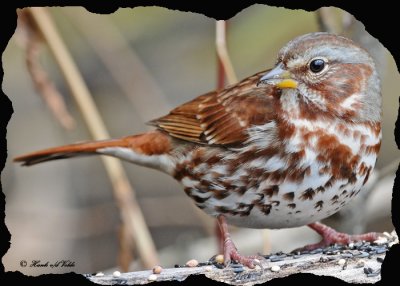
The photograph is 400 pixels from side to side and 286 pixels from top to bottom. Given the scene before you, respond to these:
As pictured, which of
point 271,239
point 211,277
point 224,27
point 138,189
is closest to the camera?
point 211,277

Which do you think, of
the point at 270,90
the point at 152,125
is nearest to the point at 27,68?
the point at 152,125

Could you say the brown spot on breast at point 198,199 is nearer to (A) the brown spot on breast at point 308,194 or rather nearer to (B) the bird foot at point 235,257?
(B) the bird foot at point 235,257

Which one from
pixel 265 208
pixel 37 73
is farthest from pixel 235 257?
pixel 37 73

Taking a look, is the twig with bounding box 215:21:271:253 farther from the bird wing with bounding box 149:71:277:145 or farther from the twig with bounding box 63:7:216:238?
the twig with bounding box 63:7:216:238

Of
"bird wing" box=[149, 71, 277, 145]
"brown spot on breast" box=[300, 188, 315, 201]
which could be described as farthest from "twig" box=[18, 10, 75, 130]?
"brown spot on breast" box=[300, 188, 315, 201]

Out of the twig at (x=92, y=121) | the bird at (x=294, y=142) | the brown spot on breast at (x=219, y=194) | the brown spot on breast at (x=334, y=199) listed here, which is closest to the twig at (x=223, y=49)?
the bird at (x=294, y=142)

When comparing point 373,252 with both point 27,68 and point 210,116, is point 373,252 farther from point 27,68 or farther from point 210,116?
point 27,68
